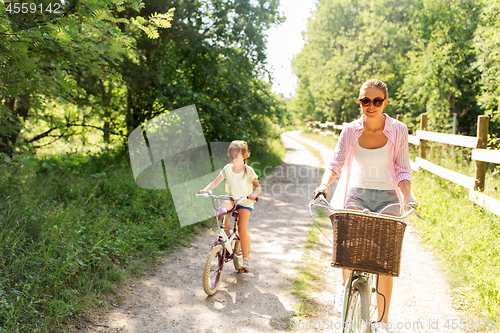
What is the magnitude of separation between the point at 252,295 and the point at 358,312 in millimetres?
1846

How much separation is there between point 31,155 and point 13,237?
1220 mm

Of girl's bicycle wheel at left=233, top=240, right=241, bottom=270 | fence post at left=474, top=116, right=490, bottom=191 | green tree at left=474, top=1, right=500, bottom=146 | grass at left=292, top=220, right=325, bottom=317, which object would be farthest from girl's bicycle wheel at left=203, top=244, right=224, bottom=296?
green tree at left=474, top=1, right=500, bottom=146

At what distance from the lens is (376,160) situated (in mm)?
2922

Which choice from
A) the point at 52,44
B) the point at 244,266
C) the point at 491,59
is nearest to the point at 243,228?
the point at 244,266

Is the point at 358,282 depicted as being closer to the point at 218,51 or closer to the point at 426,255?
the point at 426,255

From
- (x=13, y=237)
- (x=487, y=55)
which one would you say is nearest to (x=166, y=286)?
(x=13, y=237)

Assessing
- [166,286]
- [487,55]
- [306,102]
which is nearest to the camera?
[166,286]

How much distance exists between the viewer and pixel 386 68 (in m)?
22.3

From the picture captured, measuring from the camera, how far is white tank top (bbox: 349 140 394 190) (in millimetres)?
2883

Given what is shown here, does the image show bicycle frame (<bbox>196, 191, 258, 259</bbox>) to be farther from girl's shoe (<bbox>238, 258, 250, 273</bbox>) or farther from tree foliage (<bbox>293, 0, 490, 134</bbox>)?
tree foliage (<bbox>293, 0, 490, 134</bbox>)

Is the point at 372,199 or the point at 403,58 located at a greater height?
the point at 403,58

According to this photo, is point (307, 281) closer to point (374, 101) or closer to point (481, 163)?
point (374, 101)

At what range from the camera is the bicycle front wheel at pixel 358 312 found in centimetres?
255

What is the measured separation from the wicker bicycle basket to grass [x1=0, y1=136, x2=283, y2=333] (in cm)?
254
